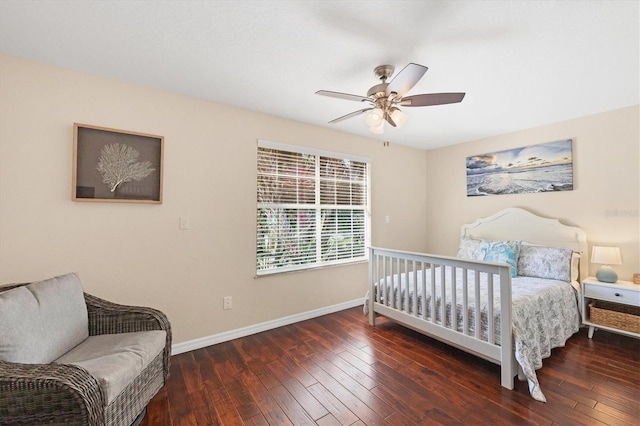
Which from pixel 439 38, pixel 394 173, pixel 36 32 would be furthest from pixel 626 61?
pixel 36 32

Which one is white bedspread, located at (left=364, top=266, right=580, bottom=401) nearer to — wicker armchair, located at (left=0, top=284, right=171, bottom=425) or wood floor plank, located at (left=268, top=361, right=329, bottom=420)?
wood floor plank, located at (left=268, top=361, right=329, bottom=420)

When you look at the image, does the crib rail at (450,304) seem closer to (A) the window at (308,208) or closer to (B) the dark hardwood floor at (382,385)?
(B) the dark hardwood floor at (382,385)

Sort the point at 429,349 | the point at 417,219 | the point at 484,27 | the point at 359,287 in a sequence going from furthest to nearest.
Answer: the point at 417,219, the point at 359,287, the point at 429,349, the point at 484,27

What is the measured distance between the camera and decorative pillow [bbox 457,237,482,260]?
139 inches

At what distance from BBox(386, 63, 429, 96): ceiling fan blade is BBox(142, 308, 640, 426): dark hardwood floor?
2034mm

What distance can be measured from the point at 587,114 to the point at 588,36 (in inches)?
72.3

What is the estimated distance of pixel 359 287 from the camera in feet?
12.2

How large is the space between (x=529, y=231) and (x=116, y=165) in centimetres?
447

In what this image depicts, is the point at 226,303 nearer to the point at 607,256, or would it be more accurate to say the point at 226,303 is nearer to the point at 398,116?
the point at 398,116

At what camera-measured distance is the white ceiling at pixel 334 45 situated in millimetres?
1475

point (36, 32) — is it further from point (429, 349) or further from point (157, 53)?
point (429, 349)

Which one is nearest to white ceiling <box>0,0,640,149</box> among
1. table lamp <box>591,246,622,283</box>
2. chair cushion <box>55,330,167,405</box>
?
table lamp <box>591,246,622,283</box>

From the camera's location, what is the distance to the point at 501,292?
1.94 metres

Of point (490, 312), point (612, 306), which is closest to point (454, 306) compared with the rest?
point (490, 312)
